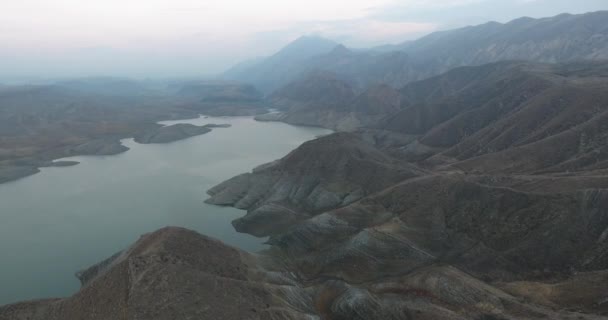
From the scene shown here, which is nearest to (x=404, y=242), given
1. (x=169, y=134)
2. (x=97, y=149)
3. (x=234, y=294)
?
(x=234, y=294)

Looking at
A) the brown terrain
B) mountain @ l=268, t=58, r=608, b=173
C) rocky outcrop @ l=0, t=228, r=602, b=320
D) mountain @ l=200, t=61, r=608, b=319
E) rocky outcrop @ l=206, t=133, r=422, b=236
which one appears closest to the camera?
rocky outcrop @ l=0, t=228, r=602, b=320

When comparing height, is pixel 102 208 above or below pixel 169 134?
below

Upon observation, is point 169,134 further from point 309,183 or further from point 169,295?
point 169,295

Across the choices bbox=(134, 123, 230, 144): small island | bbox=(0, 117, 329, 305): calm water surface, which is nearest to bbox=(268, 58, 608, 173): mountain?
bbox=(0, 117, 329, 305): calm water surface

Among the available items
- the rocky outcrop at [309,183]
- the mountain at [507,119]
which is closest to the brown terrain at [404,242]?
the rocky outcrop at [309,183]

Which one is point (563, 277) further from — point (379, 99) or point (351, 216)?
point (379, 99)

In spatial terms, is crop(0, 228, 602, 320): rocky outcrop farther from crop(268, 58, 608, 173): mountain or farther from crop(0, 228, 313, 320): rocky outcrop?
crop(268, 58, 608, 173): mountain

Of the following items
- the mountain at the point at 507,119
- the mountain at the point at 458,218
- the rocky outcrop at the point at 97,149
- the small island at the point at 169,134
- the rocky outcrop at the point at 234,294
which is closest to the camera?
the rocky outcrop at the point at 234,294

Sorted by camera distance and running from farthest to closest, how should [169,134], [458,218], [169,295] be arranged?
[169,134], [458,218], [169,295]

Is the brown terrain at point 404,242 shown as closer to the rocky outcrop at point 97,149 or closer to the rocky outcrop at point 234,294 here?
the rocky outcrop at point 234,294
